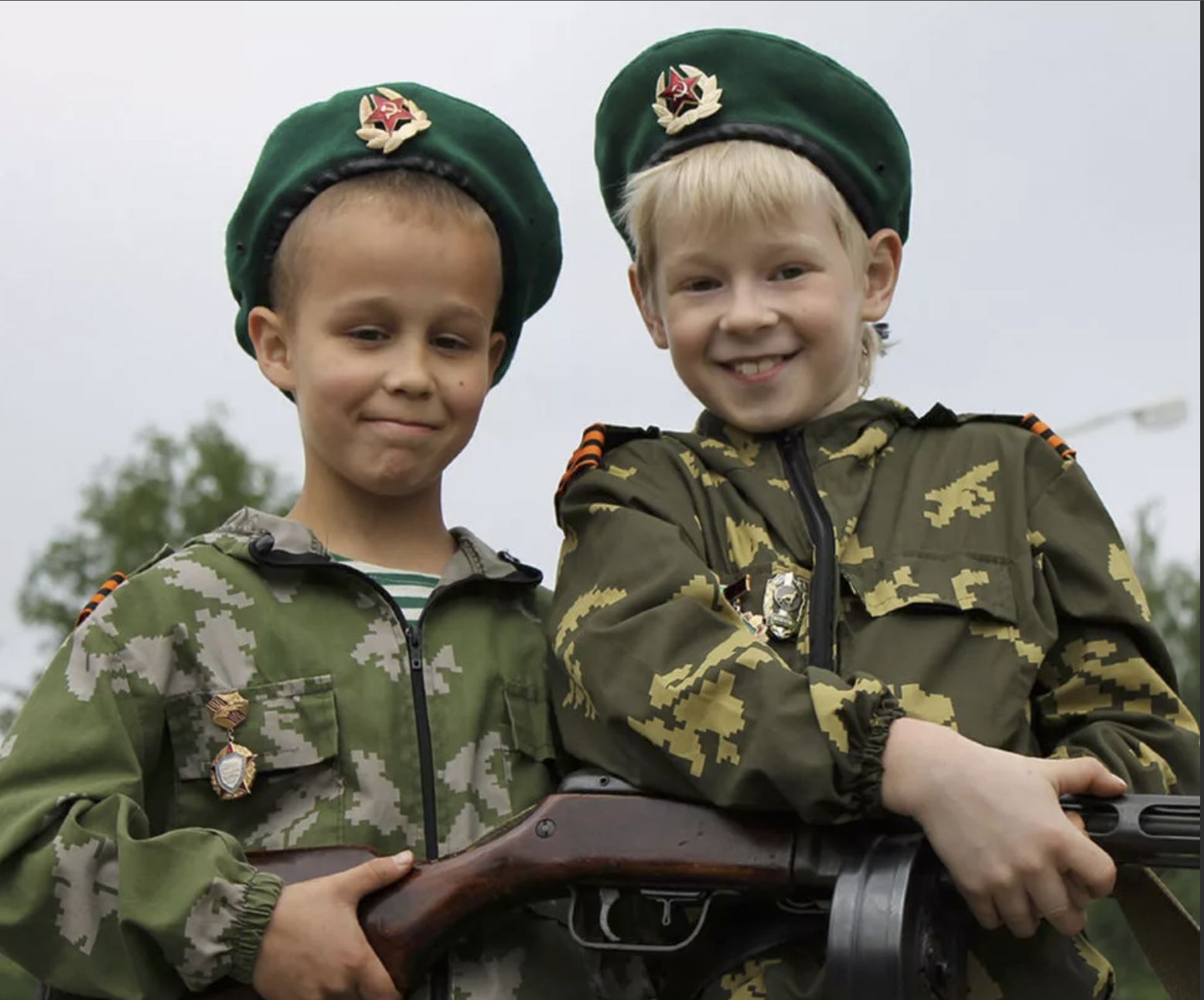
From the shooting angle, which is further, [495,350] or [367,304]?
[495,350]

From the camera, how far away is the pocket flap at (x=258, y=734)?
3.31 m

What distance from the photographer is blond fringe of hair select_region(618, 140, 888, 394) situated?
349 cm

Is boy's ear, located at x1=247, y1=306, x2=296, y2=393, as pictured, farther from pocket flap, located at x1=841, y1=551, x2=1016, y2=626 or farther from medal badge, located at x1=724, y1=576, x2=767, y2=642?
pocket flap, located at x1=841, y1=551, x2=1016, y2=626

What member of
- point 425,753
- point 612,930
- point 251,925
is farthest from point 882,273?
point 251,925

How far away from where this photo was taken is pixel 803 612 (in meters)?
3.26

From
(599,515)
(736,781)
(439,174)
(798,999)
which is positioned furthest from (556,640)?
(439,174)

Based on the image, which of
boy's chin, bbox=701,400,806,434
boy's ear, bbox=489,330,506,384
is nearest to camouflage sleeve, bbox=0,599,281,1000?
boy's ear, bbox=489,330,506,384

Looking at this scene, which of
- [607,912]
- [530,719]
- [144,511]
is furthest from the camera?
[144,511]

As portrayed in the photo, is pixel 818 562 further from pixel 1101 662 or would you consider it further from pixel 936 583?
pixel 1101 662

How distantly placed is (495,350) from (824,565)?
1038mm

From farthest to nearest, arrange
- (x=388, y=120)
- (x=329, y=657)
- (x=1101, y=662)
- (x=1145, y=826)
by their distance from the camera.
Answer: (x=388, y=120) → (x=329, y=657) → (x=1101, y=662) → (x=1145, y=826)

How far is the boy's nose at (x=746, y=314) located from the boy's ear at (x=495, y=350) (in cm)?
61

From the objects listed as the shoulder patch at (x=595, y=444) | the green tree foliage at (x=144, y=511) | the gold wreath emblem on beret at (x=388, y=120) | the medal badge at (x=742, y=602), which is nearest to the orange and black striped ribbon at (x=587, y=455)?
the shoulder patch at (x=595, y=444)

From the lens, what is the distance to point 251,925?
121 inches
